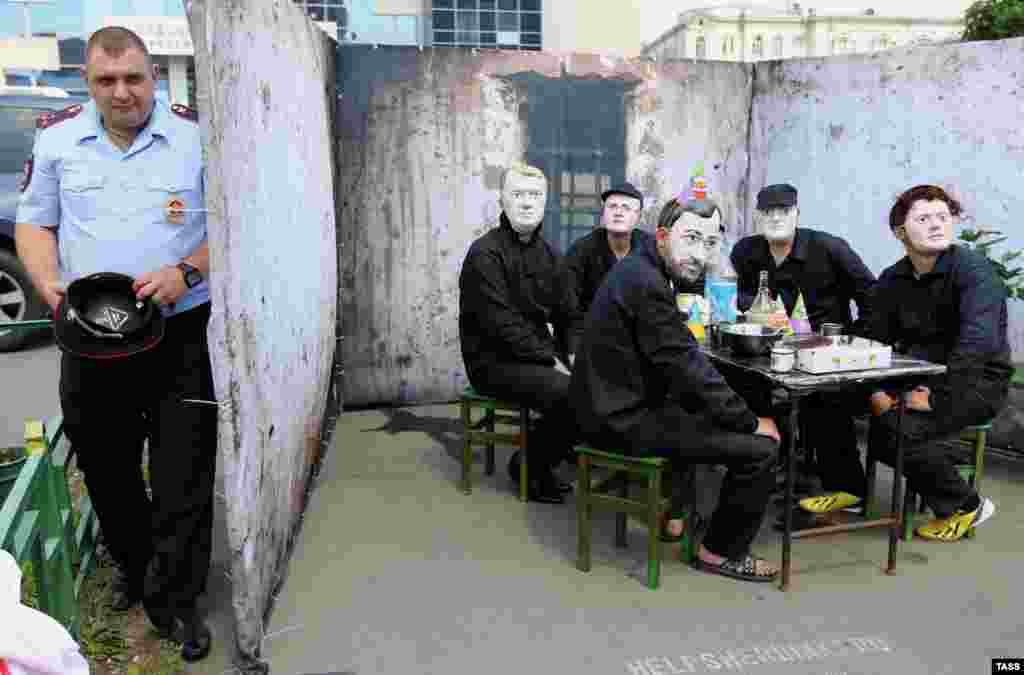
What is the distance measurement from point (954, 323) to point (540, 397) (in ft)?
5.90

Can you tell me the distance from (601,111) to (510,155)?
0.69 meters

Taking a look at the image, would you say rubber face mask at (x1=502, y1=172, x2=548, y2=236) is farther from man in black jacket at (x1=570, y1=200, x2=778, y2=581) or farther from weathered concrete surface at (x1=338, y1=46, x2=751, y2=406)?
weathered concrete surface at (x1=338, y1=46, x2=751, y2=406)

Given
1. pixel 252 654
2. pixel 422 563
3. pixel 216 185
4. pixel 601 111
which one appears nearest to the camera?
pixel 216 185

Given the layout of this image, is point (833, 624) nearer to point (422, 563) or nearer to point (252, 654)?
point (422, 563)

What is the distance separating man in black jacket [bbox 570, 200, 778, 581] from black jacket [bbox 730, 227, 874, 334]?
49.6 inches

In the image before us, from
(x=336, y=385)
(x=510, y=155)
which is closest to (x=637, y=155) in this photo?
(x=510, y=155)

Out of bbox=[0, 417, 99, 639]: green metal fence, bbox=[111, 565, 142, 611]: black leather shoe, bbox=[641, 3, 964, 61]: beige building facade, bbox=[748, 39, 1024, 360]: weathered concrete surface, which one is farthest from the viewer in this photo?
bbox=[641, 3, 964, 61]: beige building facade

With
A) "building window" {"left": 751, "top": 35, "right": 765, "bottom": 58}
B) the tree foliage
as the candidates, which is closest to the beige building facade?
"building window" {"left": 751, "top": 35, "right": 765, "bottom": 58}

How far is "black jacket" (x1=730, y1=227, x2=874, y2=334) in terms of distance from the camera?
14.6ft

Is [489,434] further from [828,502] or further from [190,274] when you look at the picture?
[190,274]

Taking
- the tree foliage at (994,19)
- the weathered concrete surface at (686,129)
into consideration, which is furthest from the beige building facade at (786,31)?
the weathered concrete surface at (686,129)

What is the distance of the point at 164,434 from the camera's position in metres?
2.86

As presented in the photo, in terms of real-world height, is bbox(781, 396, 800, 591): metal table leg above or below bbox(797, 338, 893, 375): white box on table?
below

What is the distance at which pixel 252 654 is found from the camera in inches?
111
